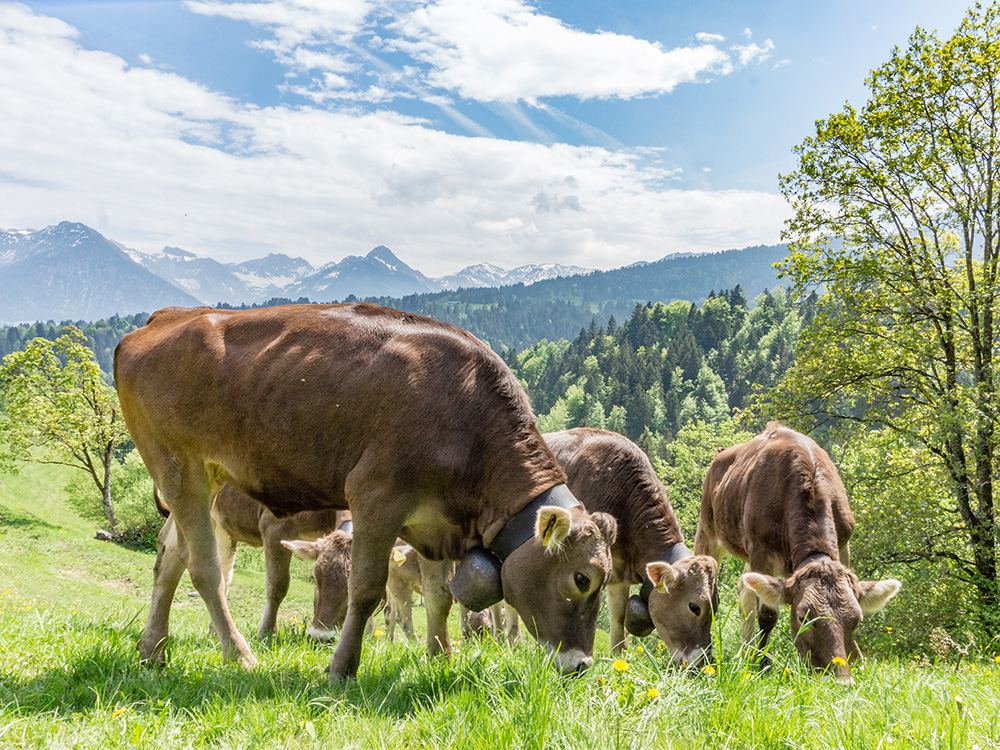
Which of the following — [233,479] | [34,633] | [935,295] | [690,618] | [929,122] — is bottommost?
[690,618]

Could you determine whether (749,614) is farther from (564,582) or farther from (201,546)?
(201,546)

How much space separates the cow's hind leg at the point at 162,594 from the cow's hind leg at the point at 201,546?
0.26 meters

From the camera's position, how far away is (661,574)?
6312 mm

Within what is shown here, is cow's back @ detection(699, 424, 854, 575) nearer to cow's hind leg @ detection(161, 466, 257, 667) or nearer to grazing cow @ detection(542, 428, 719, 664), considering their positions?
grazing cow @ detection(542, 428, 719, 664)

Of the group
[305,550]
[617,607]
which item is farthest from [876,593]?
[305,550]

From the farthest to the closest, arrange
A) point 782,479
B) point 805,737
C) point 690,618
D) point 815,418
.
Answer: point 815,418, point 782,479, point 690,618, point 805,737

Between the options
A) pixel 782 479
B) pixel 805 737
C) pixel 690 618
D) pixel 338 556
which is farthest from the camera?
pixel 782 479

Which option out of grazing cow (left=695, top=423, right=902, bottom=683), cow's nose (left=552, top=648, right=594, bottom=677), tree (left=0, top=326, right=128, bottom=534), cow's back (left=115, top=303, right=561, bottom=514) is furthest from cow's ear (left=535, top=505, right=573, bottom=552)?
tree (left=0, top=326, right=128, bottom=534)

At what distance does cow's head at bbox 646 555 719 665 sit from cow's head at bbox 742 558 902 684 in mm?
562

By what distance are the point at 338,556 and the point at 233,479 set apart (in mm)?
2290

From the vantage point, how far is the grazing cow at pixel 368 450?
443 cm

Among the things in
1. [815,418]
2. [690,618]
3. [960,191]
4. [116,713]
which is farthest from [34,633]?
[960,191]

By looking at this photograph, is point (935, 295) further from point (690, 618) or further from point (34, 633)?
point (34, 633)

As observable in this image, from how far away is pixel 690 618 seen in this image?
6.39 m
